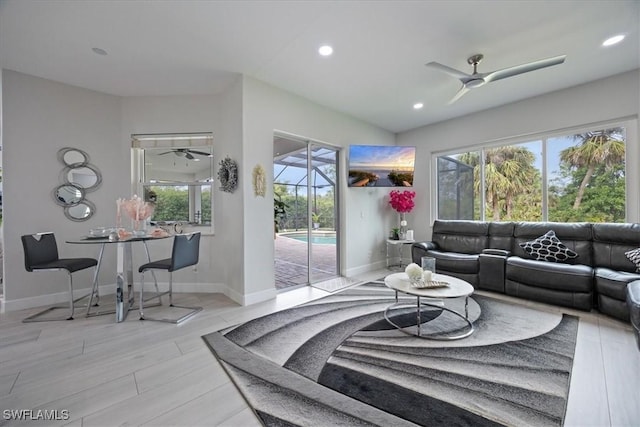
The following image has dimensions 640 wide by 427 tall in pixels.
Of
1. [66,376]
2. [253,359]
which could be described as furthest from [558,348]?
[66,376]

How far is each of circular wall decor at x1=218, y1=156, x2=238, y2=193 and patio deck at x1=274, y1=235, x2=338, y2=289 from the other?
1084 mm

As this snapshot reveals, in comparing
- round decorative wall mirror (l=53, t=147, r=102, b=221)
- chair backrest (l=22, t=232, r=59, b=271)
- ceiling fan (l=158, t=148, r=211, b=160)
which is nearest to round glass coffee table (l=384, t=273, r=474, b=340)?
ceiling fan (l=158, t=148, r=211, b=160)

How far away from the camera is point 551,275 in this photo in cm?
302

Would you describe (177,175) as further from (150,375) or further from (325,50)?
(150,375)

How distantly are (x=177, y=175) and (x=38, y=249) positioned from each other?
172 cm

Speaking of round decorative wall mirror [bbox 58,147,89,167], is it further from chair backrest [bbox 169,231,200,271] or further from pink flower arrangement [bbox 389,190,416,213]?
pink flower arrangement [bbox 389,190,416,213]

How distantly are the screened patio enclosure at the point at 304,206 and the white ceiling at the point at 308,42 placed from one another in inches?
38.4

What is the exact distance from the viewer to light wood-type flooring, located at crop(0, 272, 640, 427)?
1.46 meters

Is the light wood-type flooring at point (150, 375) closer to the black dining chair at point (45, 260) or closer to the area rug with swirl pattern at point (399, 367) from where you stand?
the area rug with swirl pattern at point (399, 367)

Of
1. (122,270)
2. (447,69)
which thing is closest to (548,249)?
(447,69)

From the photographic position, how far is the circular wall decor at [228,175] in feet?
10.9

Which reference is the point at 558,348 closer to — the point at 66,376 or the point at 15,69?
the point at 66,376

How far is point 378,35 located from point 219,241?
10.5ft

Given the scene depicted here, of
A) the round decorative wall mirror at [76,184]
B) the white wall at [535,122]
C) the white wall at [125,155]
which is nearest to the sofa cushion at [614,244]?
the white wall at [535,122]
